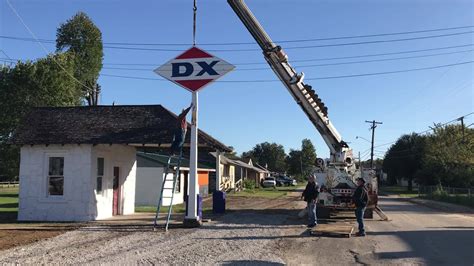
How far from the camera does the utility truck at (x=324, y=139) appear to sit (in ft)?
66.8

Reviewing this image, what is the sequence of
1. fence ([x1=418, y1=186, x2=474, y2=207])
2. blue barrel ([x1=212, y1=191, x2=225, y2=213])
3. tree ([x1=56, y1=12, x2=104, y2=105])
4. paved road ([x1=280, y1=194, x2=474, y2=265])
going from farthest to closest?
1. tree ([x1=56, y1=12, x2=104, y2=105])
2. fence ([x1=418, y1=186, x2=474, y2=207])
3. blue barrel ([x1=212, y1=191, x2=225, y2=213])
4. paved road ([x1=280, y1=194, x2=474, y2=265])

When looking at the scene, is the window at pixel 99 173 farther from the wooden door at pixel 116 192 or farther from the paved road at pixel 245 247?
the paved road at pixel 245 247

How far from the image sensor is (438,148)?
56.1 metres

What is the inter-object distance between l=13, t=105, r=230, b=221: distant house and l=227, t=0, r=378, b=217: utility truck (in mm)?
4070

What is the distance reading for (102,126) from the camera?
20062mm

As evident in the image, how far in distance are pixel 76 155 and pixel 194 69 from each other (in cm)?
581

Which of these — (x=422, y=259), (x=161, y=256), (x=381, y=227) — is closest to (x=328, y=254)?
(x=422, y=259)

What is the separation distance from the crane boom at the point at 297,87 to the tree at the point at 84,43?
118ft

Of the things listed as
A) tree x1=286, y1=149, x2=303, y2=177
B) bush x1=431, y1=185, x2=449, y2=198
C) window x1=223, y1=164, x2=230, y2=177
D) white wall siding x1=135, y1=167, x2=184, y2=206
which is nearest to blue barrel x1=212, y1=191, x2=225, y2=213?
white wall siding x1=135, y1=167, x2=184, y2=206

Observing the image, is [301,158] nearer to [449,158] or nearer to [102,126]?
[449,158]

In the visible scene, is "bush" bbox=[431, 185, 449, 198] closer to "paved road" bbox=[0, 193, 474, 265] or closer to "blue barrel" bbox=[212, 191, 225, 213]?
"blue barrel" bbox=[212, 191, 225, 213]

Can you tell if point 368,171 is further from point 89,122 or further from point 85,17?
point 85,17

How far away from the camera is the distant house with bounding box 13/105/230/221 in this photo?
1923cm

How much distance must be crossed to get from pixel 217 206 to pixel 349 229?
820 cm
